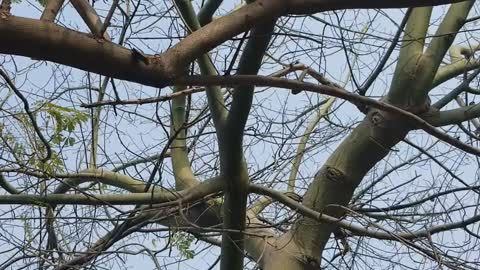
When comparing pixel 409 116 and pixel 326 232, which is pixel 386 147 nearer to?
pixel 326 232

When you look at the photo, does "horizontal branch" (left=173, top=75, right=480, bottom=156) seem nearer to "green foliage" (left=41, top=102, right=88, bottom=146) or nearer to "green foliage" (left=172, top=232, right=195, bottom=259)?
"green foliage" (left=41, top=102, right=88, bottom=146)

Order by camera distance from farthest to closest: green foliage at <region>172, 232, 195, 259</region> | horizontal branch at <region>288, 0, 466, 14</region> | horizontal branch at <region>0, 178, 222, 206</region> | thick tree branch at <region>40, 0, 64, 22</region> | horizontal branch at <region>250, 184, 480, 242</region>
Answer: green foliage at <region>172, 232, 195, 259</region>, horizontal branch at <region>0, 178, 222, 206</region>, horizontal branch at <region>250, 184, 480, 242</region>, horizontal branch at <region>288, 0, 466, 14</region>, thick tree branch at <region>40, 0, 64, 22</region>

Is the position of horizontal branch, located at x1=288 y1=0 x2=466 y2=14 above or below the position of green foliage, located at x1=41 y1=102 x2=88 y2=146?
below

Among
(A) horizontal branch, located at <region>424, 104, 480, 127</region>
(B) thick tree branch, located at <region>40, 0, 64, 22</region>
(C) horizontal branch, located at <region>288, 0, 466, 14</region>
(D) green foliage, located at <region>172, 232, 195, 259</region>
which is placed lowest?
(B) thick tree branch, located at <region>40, 0, 64, 22</region>

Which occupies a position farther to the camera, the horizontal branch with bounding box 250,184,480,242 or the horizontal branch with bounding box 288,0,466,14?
the horizontal branch with bounding box 250,184,480,242

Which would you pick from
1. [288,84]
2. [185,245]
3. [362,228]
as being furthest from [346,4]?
[185,245]

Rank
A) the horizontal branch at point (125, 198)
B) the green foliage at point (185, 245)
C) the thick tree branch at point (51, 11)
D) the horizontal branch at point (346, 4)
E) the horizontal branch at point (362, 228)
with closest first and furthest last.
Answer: the thick tree branch at point (51, 11), the horizontal branch at point (346, 4), the horizontal branch at point (362, 228), the horizontal branch at point (125, 198), the green foliage at point (185, 245)

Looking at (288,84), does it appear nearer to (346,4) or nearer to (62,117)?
(346,4)

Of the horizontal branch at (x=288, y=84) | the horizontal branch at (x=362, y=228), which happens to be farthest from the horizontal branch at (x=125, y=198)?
the horizontal branch at (x=288, y=84)

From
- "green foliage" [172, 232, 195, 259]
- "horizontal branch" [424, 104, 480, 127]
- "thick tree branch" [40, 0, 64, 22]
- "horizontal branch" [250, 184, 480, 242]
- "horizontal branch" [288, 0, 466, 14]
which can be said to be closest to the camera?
"thick tree branch" [40, 0, 64, 22]

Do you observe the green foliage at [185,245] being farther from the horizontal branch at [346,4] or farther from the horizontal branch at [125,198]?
the horizontal branch at [346,4]

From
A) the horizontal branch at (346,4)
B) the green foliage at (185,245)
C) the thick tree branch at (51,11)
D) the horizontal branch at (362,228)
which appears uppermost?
the green foliage at (185,245)

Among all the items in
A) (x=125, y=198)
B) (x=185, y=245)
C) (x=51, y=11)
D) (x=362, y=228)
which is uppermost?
(x=185, y=245)

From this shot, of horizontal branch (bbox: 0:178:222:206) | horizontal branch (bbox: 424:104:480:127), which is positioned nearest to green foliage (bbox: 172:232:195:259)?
horizontal branch (bbox: 0:178:222:206)
